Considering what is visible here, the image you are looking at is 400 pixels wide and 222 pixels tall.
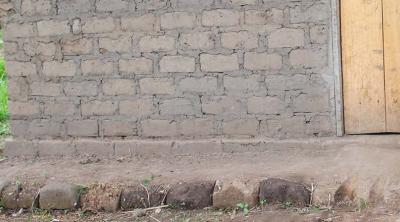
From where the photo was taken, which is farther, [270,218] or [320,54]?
[320,54]

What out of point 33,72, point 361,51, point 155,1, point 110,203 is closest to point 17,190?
point 110,203

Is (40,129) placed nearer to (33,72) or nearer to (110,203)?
(33,72)

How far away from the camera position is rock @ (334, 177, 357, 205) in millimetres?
4746

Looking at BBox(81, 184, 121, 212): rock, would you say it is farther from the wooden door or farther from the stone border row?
the wooden door

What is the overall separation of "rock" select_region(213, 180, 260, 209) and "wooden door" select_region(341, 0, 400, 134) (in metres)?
1.28

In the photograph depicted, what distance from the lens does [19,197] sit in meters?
5.44

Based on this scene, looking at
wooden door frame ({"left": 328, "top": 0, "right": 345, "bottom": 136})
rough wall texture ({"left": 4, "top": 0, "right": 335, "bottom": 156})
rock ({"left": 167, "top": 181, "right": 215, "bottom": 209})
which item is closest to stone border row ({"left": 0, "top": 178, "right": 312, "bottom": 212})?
rock ({"left": 167, "top": 181, "right": 215, "bottom": 209})

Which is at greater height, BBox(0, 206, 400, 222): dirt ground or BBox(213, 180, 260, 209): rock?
BBox(213, 180, 260, 209): rock

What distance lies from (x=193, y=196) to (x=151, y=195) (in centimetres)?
37

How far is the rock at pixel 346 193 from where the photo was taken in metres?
4.75

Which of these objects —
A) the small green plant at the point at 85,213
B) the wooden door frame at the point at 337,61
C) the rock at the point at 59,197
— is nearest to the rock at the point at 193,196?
the small green plant at the point at 85,213

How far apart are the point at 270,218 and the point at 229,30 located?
186 centimetres

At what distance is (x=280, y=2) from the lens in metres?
5.55

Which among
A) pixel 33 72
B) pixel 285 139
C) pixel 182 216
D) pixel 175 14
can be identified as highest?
pixel 175 14
